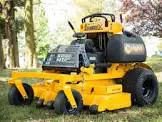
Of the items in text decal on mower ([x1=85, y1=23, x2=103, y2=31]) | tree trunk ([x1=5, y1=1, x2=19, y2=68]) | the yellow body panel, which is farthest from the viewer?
tree trunk ([x1=5, y1=1, x2=19, y2=68])

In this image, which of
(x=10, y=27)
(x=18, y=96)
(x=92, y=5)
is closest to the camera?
(x=18, y=96)

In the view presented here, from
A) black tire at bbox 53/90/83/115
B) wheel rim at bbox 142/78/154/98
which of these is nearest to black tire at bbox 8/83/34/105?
black tire at bbox 53/90/83/115

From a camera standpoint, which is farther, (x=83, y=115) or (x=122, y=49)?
(x=122, y=49)

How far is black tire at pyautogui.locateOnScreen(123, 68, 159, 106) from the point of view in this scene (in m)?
9.71

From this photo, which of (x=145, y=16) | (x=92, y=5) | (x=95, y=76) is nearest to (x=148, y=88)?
(x=95, y=76)

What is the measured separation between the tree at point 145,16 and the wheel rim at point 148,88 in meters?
11.5

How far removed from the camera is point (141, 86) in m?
9.79

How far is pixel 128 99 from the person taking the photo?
9570mm

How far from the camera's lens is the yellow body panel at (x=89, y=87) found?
898 centimetres

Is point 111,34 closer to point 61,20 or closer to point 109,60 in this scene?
point 109,60

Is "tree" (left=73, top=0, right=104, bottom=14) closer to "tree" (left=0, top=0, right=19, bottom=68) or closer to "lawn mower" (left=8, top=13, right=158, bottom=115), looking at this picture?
"tree" (left=0, top=0, right=19, bottom=68)

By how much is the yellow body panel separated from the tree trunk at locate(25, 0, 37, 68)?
16.6 meters

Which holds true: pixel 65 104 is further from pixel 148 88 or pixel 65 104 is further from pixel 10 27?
pixel 10 27

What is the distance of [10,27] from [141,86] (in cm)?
2030
